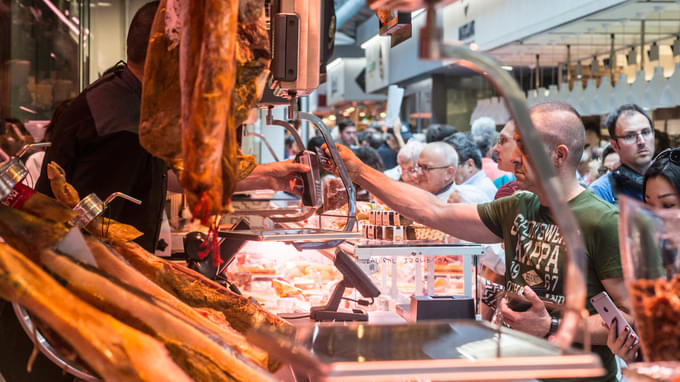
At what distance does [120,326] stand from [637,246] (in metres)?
0.69

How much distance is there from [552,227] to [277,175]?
1003 millimetres

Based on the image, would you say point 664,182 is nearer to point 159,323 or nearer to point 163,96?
point 163,96

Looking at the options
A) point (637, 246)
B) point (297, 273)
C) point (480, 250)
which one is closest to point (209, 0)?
point (637, 246)

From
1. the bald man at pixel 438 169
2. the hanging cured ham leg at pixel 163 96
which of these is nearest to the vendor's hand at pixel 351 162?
the hanging cured ham leg at pixel 163 96

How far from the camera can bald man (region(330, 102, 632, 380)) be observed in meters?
2.28

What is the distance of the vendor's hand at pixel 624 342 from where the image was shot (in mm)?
1694

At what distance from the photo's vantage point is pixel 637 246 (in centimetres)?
93

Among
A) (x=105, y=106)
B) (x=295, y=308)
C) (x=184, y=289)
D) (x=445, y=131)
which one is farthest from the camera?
(x=445, y=131)

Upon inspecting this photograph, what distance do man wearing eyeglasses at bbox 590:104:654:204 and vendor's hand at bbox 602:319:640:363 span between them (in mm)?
2819

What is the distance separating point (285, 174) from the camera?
103 inches

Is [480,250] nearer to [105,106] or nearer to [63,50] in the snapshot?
[105,106]

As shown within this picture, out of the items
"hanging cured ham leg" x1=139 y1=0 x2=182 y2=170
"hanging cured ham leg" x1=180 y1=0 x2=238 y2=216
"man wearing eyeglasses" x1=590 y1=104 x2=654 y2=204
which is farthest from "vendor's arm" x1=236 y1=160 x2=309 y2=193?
"man wearing eyeglasses" x1=590 y1=104 x2=654 y2=204

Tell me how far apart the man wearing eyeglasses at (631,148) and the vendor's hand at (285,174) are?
2652mm

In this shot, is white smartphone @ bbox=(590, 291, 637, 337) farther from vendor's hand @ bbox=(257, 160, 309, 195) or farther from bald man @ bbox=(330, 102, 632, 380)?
vendor's hand @ bbox=(257, 160, 309, 195)
